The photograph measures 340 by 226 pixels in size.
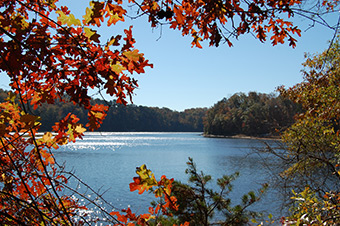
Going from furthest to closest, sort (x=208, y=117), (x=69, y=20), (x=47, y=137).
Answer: (x=208, y=117) → (x=47, y=137) → (x=69, y=20)

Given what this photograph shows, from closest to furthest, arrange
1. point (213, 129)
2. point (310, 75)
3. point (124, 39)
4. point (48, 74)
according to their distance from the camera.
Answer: point (124, 39) < point (48, 74) < point (310, 75) < point (213, 129)

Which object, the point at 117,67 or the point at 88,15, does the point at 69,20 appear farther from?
the point at 117,67

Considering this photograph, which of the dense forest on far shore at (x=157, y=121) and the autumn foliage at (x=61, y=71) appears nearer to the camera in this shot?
the autumn foliage at (x=61, y=71)

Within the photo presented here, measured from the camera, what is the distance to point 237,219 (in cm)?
517

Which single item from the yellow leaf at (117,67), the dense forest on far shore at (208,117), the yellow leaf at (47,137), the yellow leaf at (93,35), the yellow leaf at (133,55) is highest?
the dense forest on far shore at (208,117)

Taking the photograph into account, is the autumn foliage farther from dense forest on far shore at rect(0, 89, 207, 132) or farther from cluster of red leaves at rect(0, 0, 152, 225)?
dense forest on far shore at rect(0, 89, 207, 132)

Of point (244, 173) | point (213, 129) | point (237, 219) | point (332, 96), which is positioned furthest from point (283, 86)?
point (213, 129)

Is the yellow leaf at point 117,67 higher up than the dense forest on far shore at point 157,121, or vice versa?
the dense forest on far shore at point 157,121

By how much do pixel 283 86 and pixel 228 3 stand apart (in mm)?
8289

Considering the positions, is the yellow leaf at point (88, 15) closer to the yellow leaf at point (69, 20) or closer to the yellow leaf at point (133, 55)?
the yellow leaf at point (69, 20)

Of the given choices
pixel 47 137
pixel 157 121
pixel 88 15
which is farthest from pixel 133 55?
pixel 157 121

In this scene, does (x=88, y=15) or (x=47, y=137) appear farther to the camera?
(x=47, y=137)

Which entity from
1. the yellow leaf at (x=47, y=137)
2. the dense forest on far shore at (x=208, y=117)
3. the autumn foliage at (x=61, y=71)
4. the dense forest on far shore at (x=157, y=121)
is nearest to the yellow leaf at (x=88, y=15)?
the autumn foliage at (x=61, y=71)

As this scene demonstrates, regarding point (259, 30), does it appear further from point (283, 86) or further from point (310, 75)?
point (283, 86)
